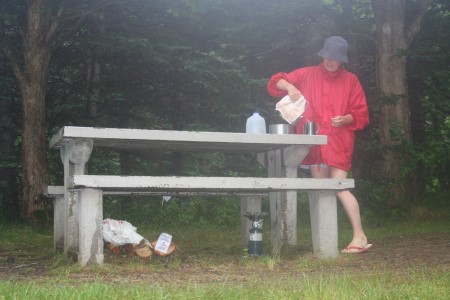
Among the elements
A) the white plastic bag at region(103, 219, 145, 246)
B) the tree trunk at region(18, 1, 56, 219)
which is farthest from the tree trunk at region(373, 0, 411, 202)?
the tree trunk at region(18, 1, 56, 219)

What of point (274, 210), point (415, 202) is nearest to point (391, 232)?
point (415, 202)

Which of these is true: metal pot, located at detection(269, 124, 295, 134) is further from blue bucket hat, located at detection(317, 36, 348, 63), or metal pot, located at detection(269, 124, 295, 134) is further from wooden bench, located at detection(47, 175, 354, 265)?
blue bucket hat, located at detection(317, 36, 348, 63)

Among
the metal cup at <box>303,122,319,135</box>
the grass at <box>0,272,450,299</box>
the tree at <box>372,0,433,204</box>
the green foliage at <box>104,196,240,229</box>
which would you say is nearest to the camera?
the grass at <box>0,272,450,299</box>

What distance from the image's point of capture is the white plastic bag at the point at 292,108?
250 inches

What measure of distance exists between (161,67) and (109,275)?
23.9 ft

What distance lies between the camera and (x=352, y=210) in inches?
250

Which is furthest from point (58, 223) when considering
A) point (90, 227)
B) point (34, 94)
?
point (34, 94)

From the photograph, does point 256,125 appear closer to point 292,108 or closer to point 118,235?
point 292,108

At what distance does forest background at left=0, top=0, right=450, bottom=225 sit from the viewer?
10086mm

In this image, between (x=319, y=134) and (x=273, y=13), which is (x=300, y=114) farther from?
(x=273, y=13)

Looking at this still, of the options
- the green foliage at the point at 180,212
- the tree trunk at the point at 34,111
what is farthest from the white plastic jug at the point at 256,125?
the tree trunk at the point at 34,111

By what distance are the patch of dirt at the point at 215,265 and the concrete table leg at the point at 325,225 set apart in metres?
0.12

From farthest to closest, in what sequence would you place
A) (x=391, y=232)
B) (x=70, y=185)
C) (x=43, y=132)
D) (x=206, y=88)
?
(x=206, y=88)
(x=43, y=132)
(x=391, y=232)
(x=70, y=185)

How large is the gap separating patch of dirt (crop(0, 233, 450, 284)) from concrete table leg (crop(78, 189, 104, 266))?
0.12 meters
